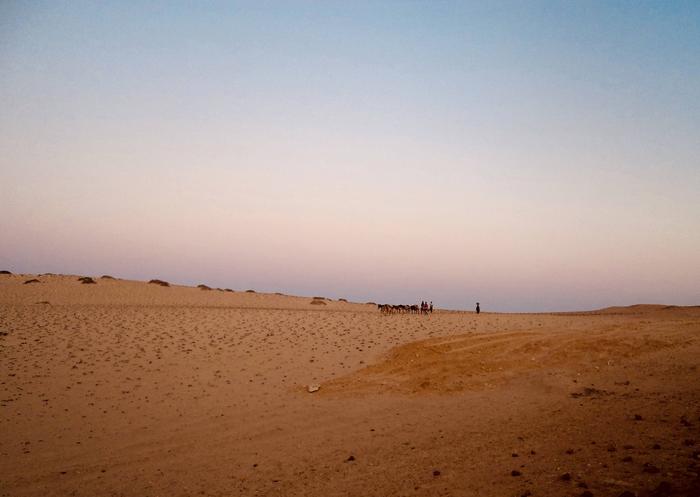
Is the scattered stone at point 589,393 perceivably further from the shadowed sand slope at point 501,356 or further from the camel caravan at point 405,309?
the camel caravan at point 405,309

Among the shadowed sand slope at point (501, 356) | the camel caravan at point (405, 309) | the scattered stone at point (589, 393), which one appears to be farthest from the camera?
the camel caravan at point (405, 309)

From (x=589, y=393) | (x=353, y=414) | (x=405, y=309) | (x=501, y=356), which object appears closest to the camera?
(x=589, y=393)

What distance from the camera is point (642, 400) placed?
34.3 ft

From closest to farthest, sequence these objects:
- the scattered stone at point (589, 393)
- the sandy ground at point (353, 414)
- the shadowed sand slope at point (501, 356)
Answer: the sandy ground at point (353, 414), the scattered stone at point (589, 393), the shadowed sand slope at point (501, 356)

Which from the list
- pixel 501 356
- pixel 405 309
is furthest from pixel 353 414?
pixel 405 309

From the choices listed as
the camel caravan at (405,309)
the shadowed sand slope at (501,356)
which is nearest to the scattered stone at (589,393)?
the shadowed sand slope at (501,356)

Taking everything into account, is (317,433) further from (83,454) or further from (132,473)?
(83,454)

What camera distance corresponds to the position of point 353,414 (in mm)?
12633

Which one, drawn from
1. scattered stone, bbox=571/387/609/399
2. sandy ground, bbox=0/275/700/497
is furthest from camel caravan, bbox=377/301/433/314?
scattered stone, bbox=571/387/609/399

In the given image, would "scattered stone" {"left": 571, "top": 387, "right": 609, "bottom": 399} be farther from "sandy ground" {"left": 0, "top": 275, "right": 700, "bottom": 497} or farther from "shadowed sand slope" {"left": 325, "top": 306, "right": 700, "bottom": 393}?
"shadowed sand slope" {"left": 325, "top": 306, "right": 700, "bottom": 393}

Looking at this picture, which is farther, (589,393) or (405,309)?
(405,309)

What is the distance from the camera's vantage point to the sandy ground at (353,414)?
7906 millimetres

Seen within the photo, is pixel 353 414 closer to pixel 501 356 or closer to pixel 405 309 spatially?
pixel 501 356

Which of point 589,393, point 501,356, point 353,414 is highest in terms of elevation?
point 501,356
